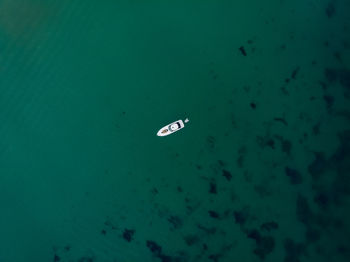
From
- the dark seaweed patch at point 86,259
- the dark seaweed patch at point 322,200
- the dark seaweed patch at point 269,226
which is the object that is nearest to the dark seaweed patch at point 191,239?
the dark seaweed patch at point 269,226

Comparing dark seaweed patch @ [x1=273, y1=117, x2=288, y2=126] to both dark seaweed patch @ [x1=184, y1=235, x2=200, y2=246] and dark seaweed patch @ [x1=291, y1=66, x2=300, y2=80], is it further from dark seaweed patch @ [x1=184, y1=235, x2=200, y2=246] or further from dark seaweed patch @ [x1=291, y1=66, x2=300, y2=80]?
dark seaweed patch @ [x1=184, y1=235, x2=200, y2=246]

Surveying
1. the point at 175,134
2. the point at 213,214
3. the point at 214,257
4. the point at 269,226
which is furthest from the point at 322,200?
the point at 175,134

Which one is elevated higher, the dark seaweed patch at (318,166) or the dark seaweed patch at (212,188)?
the dark seaweed patch at (212,188)

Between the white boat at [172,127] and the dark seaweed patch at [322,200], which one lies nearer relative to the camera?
the dark seaweed patch at [322,200]

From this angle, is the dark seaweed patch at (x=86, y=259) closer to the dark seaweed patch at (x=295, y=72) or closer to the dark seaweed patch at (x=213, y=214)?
the dark seaweed patch at (x=213, y=214)

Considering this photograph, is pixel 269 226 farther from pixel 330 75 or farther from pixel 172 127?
pixel 330 75

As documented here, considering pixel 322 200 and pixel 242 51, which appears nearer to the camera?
pixel 322 200

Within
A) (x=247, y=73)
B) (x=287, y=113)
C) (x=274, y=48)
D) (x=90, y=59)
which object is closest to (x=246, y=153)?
(x=287, y=113)

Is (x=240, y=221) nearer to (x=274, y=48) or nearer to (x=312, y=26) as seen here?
(x=274, y=48)
